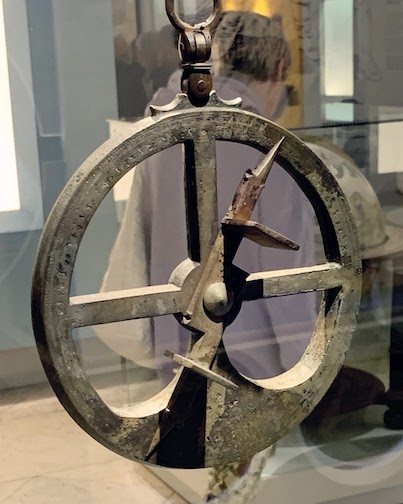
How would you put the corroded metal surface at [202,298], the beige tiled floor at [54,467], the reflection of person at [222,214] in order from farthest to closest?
1. the beige tiled floor at [54,467]
2. the reflection of person at [222,214]
3. the corroded metal surface at [202,298]

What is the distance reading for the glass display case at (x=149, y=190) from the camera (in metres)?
1.17

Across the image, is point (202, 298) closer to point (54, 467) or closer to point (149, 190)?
point (149, 190)

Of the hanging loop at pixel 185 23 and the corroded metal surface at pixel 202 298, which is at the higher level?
the hanging loop at pixel 185 23

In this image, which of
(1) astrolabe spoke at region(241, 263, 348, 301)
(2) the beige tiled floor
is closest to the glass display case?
(2) the beige tiled floor

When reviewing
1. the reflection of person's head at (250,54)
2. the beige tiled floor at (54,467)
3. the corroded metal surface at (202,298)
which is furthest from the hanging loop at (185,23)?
the beige tiled floor at (54,467)

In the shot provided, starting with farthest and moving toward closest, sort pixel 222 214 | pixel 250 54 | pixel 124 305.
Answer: pixel 250 54, pixel 222 214, pixel 124 305

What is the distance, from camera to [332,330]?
88 cm

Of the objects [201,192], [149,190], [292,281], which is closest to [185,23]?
[201,192]

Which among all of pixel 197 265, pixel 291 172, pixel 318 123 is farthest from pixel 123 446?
pixel 318 123

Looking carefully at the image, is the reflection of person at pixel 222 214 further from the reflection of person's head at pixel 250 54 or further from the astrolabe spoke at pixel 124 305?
the astrolabe spoke at pixel 124 305

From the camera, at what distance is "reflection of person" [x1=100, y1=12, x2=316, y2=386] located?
1130 mm

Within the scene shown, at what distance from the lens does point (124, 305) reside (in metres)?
0.78

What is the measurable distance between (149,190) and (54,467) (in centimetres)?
44

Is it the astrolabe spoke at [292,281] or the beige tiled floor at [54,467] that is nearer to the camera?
the astrolabe spoke at [292,281]
